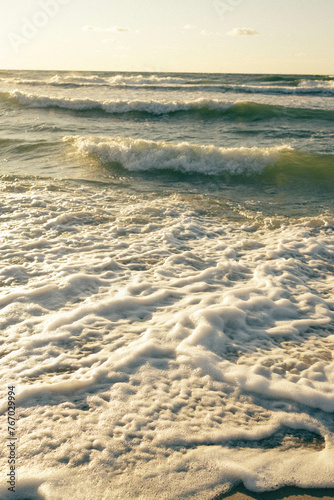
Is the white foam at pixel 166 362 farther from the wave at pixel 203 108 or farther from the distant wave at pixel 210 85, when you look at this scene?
the distant wave at pixel 210 85

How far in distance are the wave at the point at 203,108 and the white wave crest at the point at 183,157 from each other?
6.28 meters

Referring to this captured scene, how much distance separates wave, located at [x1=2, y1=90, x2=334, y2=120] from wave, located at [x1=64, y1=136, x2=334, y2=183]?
6236 millimetres

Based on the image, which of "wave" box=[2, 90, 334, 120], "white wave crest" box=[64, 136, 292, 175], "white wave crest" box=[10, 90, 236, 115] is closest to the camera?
"white wave crest" box=[64, 136, 292, 175]

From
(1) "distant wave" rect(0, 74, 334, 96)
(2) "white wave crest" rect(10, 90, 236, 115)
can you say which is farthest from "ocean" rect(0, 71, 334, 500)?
(1) "distant wave" rect(0, 74, 334, 96)

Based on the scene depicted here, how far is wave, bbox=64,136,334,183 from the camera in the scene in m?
8.93

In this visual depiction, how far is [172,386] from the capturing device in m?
2.74

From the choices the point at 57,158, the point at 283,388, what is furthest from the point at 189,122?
the point at 283,388

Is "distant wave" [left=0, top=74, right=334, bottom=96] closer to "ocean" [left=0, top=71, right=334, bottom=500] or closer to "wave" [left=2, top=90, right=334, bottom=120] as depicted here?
"wave" [left=2, top=90, right=334, bottom=120]

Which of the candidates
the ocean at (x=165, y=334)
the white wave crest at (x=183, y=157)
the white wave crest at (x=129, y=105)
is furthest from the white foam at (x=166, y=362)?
the white wave crest at (x=129, y=105)

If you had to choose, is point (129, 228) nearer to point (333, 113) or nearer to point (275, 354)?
point (275, 354)

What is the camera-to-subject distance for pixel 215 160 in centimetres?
937

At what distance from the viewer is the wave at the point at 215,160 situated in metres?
8.93

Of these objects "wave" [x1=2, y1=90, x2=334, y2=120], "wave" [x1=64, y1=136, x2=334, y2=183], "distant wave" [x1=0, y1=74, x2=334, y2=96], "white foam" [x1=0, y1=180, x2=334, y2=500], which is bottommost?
"white foam" [x1=0, y1=180, x2=334, y2=500]

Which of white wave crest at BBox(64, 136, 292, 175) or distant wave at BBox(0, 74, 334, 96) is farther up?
distant wave at BBox(0, 74, 334, 96)
